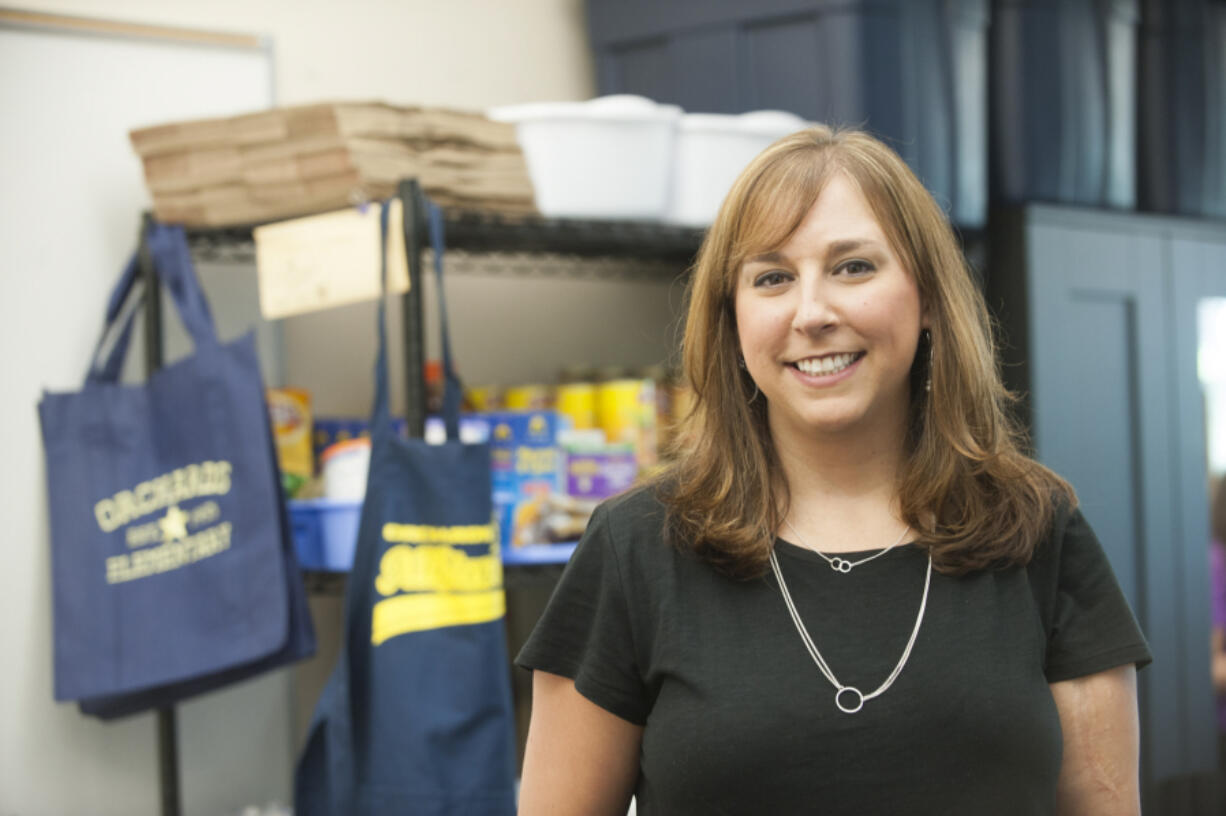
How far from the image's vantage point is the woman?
0.95m

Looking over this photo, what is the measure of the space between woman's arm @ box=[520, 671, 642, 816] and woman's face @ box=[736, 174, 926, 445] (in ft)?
0.99

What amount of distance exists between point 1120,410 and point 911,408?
1.30 metres

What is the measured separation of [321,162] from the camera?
1.67 m

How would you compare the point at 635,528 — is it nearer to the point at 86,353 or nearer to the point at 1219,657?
the point at 86,353

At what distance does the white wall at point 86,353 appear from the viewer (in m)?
1.90

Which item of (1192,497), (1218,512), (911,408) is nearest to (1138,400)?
(1192,497)

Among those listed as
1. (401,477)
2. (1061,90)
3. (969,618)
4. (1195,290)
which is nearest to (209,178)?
(401,477)

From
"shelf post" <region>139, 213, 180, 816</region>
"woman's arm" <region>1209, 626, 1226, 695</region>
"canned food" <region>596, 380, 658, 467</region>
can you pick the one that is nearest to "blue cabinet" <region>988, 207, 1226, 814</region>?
"woman's arm" <region>1209, 626, 1226, 695</region>

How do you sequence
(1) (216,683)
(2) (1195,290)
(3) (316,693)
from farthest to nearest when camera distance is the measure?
1. (2) (1195,290)
2. (3) (316,693)
3. (1) (216,683)

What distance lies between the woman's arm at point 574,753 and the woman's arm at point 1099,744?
36cm

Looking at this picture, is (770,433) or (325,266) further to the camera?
(325,266)

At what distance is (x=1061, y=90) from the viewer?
7.24 ft

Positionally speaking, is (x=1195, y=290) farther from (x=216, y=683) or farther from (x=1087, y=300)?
(x=216, y=683)

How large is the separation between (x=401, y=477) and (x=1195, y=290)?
162 cm
